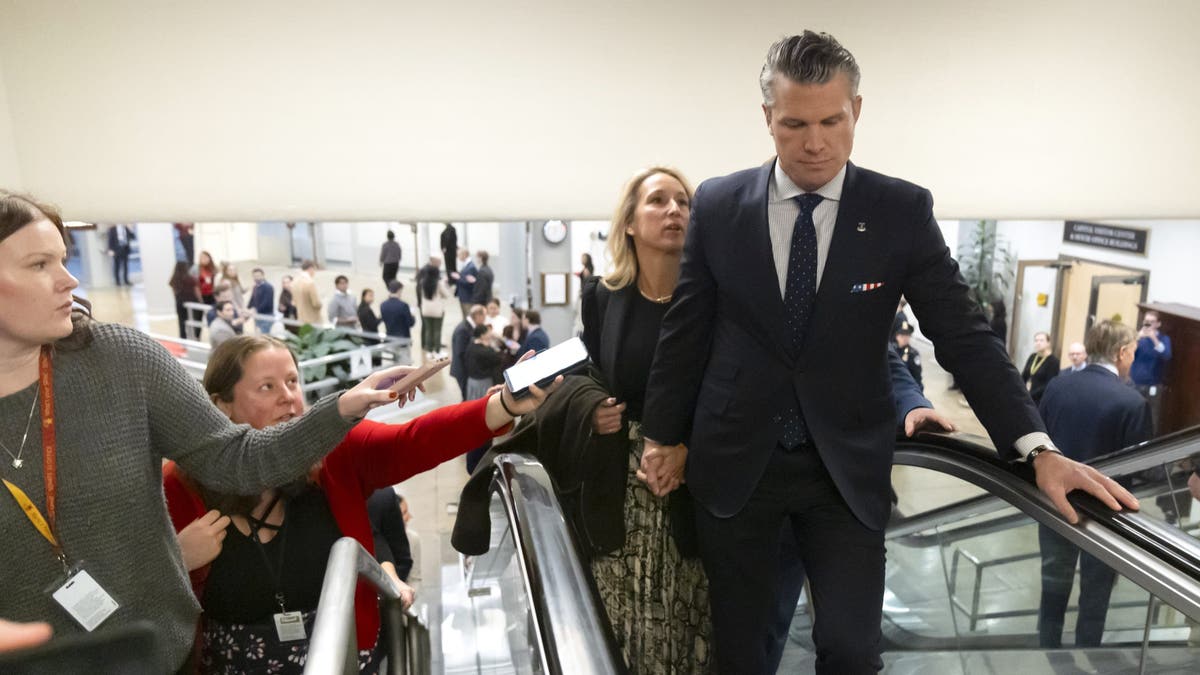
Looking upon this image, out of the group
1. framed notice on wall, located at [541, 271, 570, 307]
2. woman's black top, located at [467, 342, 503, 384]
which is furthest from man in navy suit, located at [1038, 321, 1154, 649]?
framed notice on wall, located at [541, 271, 570, 307]

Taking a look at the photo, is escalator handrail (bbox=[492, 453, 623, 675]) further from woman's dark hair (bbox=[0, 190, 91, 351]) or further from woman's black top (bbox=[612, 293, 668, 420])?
woman's dark hair (bbox=[0, 190, 91, 351])

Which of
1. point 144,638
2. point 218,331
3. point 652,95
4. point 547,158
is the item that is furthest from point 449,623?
point 218,331

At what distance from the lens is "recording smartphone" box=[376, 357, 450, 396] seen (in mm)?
1864

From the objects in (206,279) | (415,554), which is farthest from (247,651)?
(206,279)

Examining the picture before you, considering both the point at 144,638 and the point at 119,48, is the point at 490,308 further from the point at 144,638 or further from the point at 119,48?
the point at 144,638

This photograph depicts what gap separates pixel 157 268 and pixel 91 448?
18.0 meters

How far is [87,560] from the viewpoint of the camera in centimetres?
153

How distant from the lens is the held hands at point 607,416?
2488 mm

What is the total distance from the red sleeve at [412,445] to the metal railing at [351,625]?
0.30 metres

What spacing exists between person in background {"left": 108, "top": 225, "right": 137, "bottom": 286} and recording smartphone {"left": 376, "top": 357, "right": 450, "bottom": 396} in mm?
22179

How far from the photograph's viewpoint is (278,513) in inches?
89.0

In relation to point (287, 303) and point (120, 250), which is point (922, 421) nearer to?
point (287, 303)

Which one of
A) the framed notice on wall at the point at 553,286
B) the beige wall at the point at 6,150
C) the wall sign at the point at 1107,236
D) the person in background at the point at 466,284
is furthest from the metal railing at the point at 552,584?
the person in background at the point at 466,284

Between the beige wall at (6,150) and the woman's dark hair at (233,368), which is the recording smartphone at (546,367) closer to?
the woman's dark hair at (233,368)
